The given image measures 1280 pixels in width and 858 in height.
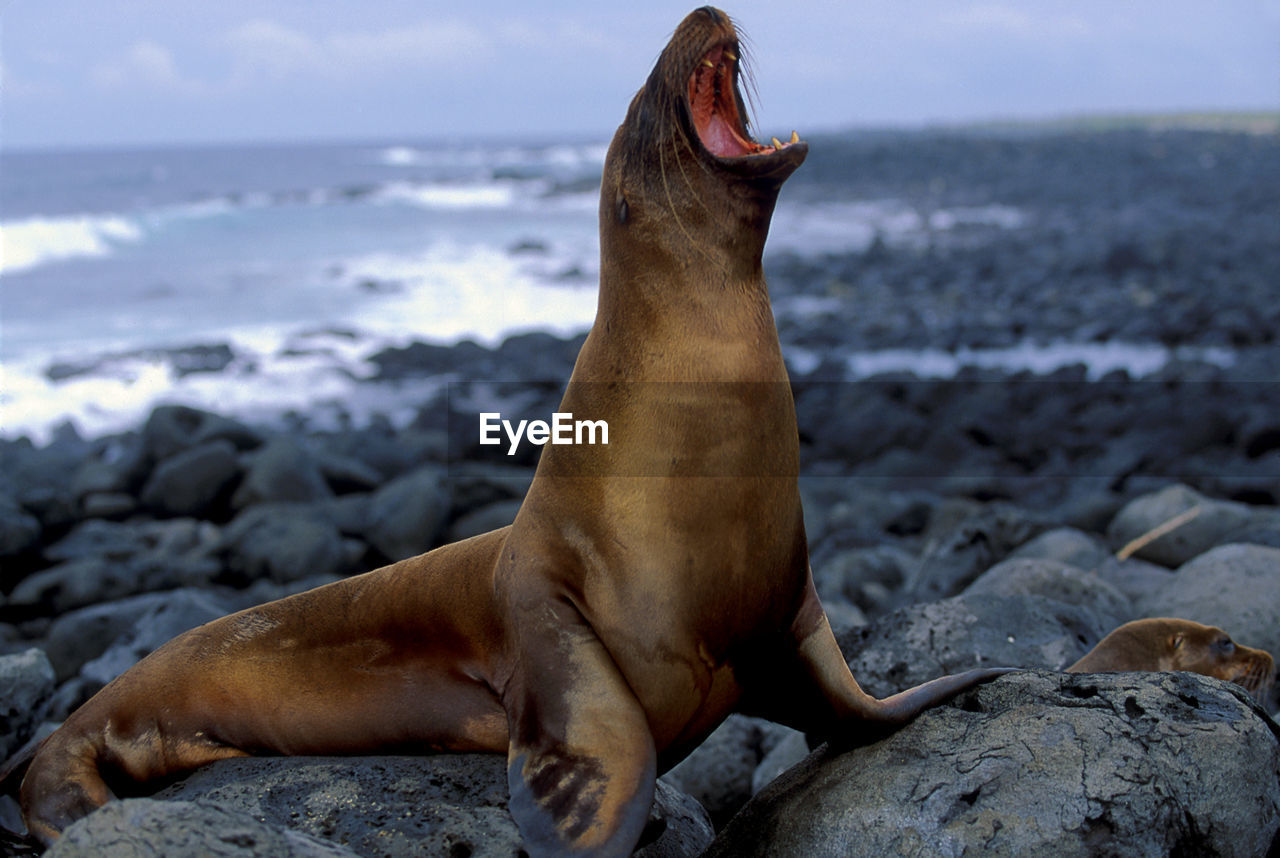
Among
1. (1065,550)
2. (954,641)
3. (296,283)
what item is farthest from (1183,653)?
(296,283)

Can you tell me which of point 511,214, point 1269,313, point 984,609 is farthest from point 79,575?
point 511,214

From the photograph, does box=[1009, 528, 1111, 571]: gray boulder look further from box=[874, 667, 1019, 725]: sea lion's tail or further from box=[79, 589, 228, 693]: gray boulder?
box=[79, 589, 228, 693]: gray boulder

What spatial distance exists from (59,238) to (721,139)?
115 ft

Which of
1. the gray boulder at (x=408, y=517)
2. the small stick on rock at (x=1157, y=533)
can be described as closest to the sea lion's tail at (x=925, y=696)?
the small stick on rock at (x=1157, y=533)

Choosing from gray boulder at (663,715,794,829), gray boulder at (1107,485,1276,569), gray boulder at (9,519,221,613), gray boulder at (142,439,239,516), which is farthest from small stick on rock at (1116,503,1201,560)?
gray boulder at (142,439,239,516)

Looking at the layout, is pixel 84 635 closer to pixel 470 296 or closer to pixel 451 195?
pixel 470 296

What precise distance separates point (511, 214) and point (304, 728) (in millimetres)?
43354

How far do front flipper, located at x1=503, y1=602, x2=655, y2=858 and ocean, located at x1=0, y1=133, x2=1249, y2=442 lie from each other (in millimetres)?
12501

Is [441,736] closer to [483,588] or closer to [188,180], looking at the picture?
[483,588]

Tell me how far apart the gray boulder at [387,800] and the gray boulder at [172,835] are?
0.39 m

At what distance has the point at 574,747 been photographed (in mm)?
2766

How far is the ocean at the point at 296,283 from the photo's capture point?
653 inches

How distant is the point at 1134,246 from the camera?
24.3 m

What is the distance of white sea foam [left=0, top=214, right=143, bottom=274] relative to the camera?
30359 millimetres
